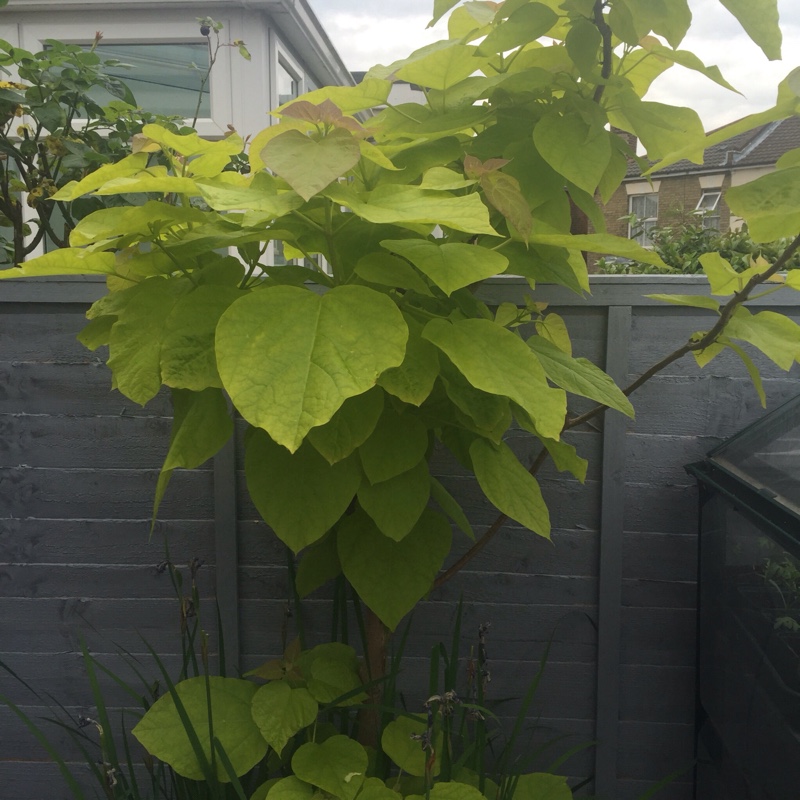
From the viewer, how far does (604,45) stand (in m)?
0.84

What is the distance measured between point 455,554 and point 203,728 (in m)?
0.64

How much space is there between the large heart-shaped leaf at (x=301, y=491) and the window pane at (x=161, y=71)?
4.68 m

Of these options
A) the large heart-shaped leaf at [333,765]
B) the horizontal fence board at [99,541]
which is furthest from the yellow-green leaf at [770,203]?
the horizontal fence board at [99,541]

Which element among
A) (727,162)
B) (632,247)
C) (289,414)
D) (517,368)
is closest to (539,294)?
(632,247)

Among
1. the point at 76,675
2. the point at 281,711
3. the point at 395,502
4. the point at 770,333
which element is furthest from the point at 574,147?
the point at 76,675

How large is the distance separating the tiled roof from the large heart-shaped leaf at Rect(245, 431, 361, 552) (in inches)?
802

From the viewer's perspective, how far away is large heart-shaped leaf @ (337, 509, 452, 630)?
94cm

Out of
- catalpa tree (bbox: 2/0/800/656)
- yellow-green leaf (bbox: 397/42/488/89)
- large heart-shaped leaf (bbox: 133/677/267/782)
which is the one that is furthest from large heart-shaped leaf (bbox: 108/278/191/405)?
large heart-shaped leaf (bbox: 133/677/267/782)

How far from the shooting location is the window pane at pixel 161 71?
4852 millimetres

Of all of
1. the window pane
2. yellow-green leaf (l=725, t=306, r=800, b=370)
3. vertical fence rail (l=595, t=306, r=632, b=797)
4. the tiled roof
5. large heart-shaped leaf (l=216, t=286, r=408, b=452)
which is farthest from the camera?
the tiled roof

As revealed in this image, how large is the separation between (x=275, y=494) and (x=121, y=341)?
0.25m

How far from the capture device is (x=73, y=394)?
1.47m

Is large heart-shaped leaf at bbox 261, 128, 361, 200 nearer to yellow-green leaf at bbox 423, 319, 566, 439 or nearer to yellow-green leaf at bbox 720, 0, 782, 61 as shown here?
yellow-green leaf at bbox 423, 319, 566, 439

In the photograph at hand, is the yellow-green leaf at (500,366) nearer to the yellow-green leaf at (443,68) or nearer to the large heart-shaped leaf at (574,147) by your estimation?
the large heart-shaped leaf at (574,147)
